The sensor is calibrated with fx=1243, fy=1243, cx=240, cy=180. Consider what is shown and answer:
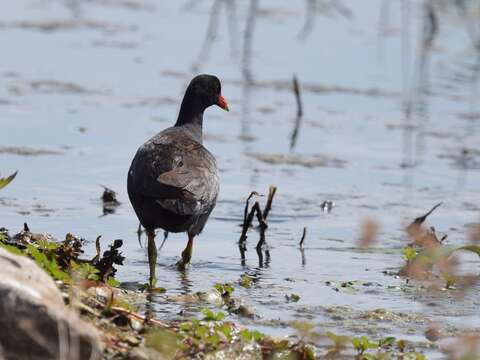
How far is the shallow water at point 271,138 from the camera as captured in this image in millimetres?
7055

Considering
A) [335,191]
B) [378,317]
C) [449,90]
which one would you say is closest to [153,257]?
[378,317]

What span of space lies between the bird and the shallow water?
0.98 ft

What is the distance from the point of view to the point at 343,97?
487 inches

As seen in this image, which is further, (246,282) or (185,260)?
(185,260)

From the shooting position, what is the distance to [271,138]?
10906mm

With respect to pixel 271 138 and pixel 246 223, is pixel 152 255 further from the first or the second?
pixel 271 138

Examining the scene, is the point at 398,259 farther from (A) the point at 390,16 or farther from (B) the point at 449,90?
(A) the point at 390,16

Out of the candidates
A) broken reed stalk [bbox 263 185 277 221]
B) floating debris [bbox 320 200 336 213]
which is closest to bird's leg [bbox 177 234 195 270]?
broken reed stalk [bbox 263 185 277 221]

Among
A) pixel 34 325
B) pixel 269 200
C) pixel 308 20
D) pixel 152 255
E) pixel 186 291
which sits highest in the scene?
pixel 308 20

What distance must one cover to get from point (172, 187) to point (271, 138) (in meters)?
4.47

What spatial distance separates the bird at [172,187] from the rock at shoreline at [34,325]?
208 centimetres

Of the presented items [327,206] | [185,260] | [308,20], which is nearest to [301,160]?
[327,206]

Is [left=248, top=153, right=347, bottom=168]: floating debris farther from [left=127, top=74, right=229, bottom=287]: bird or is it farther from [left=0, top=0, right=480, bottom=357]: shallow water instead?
[left=127, top=74, right=229, bottom=287]: bird

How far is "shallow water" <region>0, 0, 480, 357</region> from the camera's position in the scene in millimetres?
7055
